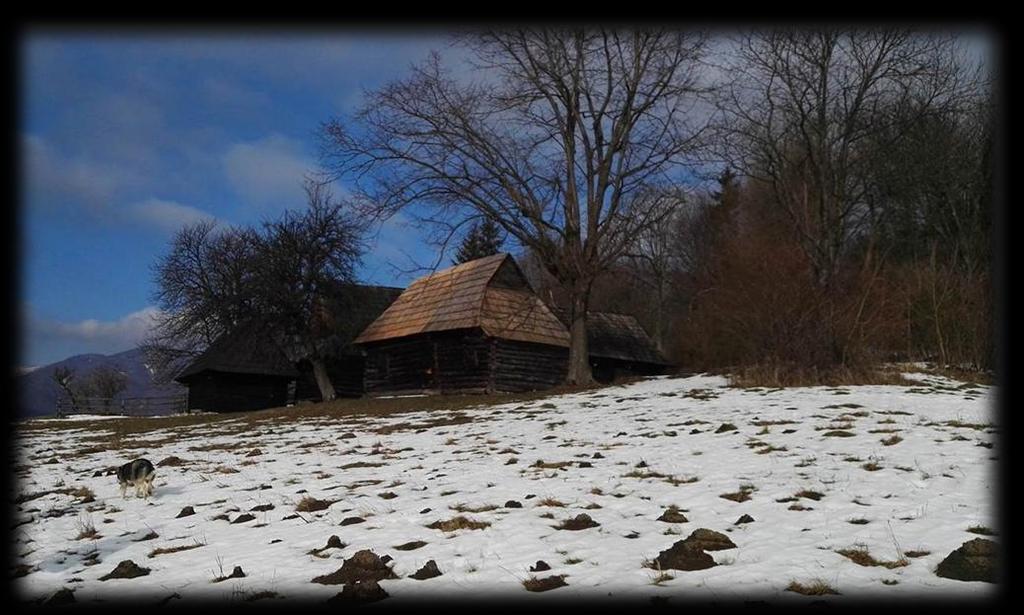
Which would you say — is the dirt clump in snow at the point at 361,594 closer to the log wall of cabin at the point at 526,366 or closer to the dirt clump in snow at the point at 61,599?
the dirt clump in snow at the point at 61,599

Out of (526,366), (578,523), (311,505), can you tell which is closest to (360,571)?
(578,523)

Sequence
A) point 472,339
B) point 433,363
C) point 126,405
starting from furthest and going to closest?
point 126,405 < point 433,363 < point 472,339

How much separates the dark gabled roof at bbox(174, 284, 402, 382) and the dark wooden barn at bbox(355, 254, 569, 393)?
9.39ft

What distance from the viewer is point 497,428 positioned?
13883 millimetres

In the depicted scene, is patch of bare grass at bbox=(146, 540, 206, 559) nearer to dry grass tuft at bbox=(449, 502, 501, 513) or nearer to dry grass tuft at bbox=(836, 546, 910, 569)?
dry grass tuft at bbox=(449, 502, 501, 513)

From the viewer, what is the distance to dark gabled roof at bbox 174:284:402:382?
32.7 meters

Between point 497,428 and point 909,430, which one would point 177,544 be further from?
point 909,430

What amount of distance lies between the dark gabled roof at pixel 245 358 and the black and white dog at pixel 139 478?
24.8m

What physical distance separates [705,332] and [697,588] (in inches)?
1240

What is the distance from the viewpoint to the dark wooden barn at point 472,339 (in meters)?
25.9

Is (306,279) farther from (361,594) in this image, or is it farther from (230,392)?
(361,594)

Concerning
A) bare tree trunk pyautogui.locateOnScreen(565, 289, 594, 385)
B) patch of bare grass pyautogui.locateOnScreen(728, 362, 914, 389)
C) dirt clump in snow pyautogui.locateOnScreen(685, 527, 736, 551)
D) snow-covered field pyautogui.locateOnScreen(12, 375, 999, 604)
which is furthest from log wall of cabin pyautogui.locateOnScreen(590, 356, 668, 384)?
dirt clump in snow pyautogui.locateOnScreen(685, 527, 736, 551)

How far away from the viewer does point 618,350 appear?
3519 cm

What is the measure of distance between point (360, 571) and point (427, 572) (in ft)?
1.63
